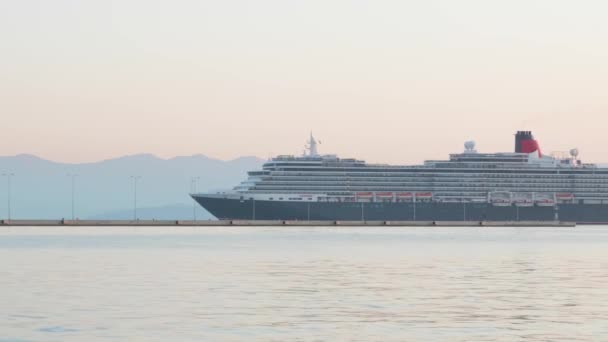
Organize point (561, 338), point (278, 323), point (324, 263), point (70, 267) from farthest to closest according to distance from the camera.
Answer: point (324, 263), point (70, 267), point (278, 323), point (561, 338)

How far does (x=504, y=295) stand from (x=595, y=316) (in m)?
9.09

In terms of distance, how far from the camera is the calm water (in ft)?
128

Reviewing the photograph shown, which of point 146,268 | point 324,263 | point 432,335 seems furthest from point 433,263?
point 432,335

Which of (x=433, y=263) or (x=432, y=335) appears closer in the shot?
(x=432, y=335)

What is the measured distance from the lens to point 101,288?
5466cm

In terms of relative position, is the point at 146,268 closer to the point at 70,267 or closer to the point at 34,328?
the point at 70,267

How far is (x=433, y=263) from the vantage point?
79.3 meters

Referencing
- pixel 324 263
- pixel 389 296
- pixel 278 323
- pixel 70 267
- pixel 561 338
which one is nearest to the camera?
pixel 561 338

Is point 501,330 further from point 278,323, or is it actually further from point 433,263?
point 433,263

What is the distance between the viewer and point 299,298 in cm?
5028

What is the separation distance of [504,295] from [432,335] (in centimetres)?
1504

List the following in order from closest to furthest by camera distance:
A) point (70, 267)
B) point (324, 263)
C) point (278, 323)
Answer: point (278, 323)
point (70, 267)
point (324, 263)

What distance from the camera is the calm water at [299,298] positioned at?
3891cm

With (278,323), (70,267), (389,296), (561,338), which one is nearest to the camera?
(561,338)
